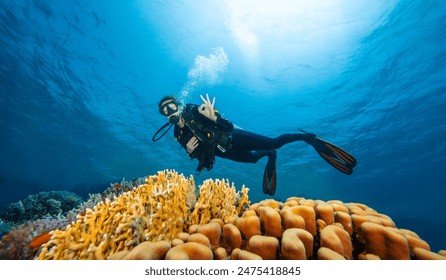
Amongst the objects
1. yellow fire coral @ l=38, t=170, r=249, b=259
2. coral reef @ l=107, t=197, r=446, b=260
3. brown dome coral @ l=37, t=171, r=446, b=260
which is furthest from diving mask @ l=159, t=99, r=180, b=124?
coral reef @ l=107, t=197, r=446, b=260

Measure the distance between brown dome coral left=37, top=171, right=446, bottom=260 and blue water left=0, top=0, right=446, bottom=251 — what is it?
51.6 feet

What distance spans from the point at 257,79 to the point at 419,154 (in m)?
25.2

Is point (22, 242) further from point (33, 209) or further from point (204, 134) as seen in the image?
point (33, 209)

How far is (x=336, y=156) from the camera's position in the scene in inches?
252

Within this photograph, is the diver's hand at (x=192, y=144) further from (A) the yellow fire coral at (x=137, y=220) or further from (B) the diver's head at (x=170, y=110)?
(A) the yellow fire coral at (x=137, y=220)

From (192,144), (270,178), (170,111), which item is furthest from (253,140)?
(170,111)

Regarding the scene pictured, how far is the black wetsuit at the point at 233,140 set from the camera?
5.74 m

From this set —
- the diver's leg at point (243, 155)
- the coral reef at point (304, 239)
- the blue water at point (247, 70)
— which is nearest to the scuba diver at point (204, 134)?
the diver's leg at point (243, 155)

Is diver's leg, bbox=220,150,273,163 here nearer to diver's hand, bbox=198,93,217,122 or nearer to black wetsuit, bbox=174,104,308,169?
black wetsuit, bbox=174,104,308,169

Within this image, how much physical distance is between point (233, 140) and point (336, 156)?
3142mm
